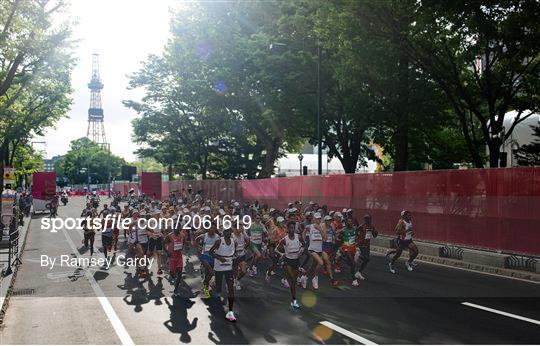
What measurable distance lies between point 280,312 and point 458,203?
31.2 feet

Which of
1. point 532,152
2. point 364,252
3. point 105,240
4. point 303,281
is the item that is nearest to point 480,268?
point 364,252

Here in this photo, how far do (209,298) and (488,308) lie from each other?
6.34m

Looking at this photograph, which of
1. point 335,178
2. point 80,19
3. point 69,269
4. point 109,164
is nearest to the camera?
point 69,269

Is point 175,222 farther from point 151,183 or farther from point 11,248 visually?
point 151,183

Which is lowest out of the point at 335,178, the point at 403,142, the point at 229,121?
the point at 335,178

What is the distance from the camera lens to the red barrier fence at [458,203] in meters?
15.7

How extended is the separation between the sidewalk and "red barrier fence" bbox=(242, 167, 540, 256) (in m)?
0.23

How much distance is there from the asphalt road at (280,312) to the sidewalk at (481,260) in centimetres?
59

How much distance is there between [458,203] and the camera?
18.4 m

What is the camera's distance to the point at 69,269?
59.2 feet

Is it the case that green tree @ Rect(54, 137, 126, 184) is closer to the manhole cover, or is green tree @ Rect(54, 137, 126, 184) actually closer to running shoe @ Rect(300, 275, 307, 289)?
the manhole cover

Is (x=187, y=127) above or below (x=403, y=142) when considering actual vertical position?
above

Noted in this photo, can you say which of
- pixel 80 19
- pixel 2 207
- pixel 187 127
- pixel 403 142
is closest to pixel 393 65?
pixel 403 142

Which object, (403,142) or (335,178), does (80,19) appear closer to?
(335,178)
